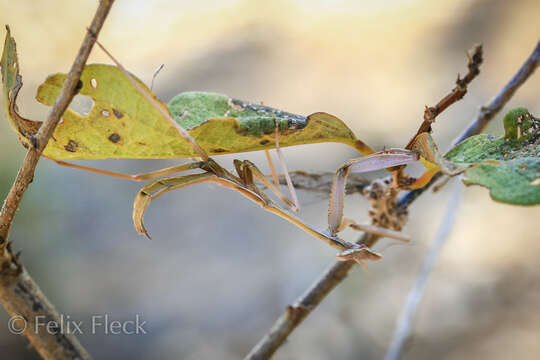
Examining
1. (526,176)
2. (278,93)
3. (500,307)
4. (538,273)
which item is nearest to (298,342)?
(500,307)

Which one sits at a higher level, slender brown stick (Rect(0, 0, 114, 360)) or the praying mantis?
the praying mantis

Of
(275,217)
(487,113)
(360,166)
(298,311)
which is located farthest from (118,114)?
(275,217)

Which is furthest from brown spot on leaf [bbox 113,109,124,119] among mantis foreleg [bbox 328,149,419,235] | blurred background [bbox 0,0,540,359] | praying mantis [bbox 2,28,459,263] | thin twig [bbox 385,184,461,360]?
blurred background [bbox 0,0,540,359]

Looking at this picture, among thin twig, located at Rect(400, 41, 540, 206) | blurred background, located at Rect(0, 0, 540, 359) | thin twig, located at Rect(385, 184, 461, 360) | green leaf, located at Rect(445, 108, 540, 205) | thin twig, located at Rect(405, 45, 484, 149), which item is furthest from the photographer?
blurred background, located at Rect(0, 0, 540, 359)

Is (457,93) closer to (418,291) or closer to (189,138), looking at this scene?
(189,138)

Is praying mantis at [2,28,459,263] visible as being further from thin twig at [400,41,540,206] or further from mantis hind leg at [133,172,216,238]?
thin twig at [400,41,540,206]

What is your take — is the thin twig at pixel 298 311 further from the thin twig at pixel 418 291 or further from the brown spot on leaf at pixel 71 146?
the brown spot on leaf at pixel 71 146

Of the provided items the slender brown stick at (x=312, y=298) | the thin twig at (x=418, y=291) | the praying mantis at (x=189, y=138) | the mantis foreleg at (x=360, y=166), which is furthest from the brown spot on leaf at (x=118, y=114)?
the thin twig at (x=418, y=291)
